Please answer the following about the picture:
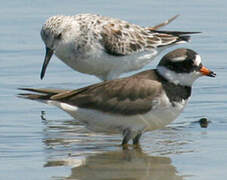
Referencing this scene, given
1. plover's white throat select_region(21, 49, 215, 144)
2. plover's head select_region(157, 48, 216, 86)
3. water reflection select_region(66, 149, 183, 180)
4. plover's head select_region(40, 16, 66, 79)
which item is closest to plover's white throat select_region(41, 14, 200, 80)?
plover's head select_region(40, 16, 66, 79)

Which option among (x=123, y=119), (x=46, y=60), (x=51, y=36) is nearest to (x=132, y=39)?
(x=51, y=36)

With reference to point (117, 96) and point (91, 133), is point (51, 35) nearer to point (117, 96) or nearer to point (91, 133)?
point (91, 133)

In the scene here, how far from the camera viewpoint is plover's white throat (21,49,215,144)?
30.0 ft

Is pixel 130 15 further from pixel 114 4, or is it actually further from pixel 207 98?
pixel 207 98

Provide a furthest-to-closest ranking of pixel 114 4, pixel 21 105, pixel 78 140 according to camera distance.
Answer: pixel 114 4
pixel 21 105
pixel 78 140

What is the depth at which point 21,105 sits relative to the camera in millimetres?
11625

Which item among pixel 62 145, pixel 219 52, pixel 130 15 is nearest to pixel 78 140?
pixel 62 145

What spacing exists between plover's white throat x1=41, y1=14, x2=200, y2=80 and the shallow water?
0.66 metres

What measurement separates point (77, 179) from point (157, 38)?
216 inches

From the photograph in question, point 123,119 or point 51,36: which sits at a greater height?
point 51,36

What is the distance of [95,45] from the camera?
12.3 m

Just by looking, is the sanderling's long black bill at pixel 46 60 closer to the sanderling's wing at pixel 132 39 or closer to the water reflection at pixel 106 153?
the sanderling's wing at pixel 132 39

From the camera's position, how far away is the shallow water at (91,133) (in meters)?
8.55

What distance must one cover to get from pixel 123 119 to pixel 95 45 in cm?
318
